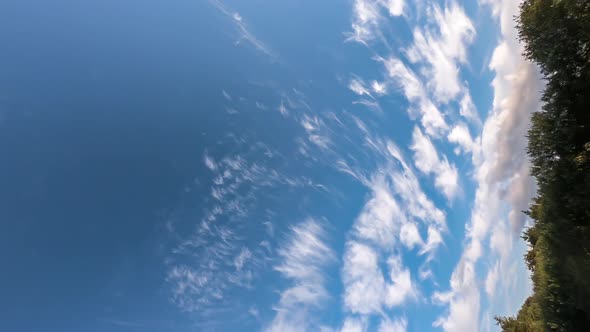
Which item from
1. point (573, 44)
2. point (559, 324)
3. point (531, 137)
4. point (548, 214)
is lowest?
point (559, 324)

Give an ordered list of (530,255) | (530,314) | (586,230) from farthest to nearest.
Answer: (530,255), (530,314), (586,230)

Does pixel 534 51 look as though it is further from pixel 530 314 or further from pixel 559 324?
pixel 530 314

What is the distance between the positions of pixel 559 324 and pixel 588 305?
5.84 m

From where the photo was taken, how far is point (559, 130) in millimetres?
24609

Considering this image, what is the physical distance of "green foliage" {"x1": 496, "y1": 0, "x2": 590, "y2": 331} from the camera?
895 inches

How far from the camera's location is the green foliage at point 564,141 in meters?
22.7

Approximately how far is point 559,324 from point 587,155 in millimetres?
19913

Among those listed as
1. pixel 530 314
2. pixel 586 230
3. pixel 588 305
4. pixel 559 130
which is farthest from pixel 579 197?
pixel 530 314

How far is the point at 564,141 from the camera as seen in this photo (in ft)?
79.7

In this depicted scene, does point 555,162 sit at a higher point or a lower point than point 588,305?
higher

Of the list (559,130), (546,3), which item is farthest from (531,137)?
(546,3)

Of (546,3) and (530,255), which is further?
(530,255)

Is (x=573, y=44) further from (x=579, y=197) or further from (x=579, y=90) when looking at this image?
(x=579, y=197)

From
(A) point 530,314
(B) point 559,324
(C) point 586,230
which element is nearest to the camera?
(C) point 586,230
